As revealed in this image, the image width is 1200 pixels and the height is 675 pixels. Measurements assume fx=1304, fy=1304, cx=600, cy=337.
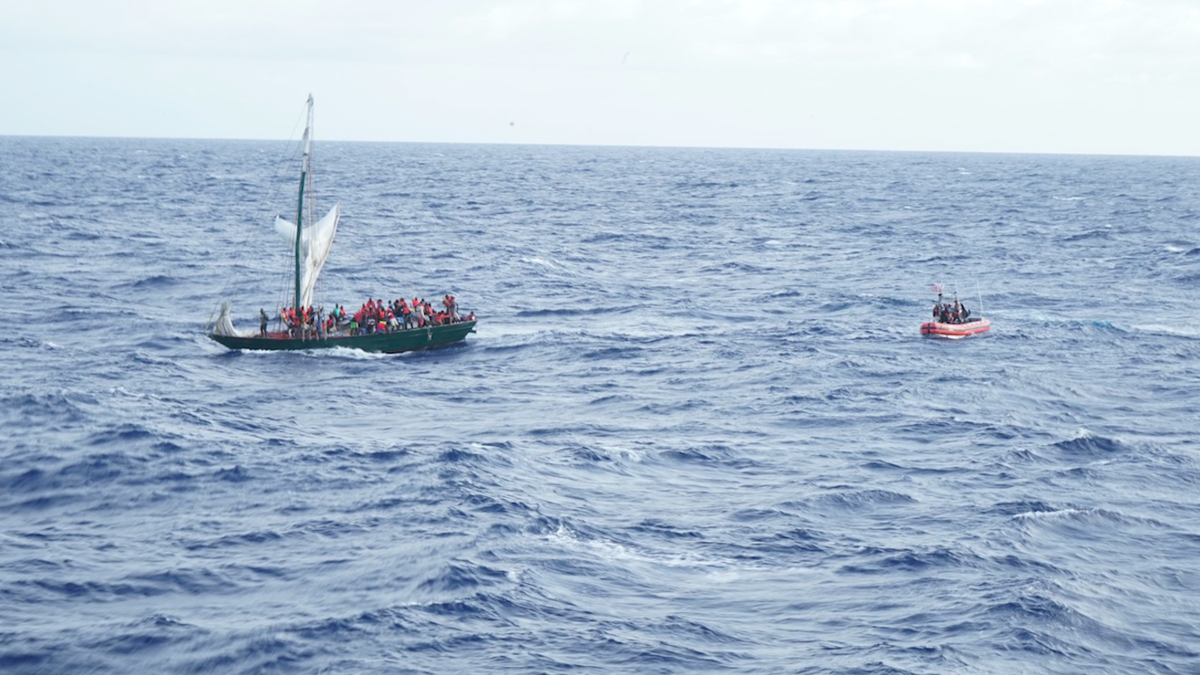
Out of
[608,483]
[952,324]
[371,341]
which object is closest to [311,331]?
[371,341]

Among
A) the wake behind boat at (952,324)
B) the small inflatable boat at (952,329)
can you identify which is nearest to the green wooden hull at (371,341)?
the small inflatable boat at (952,329)

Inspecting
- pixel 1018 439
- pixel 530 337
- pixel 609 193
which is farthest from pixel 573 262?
pixel 609 193

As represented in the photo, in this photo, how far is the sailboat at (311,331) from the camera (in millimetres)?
62281

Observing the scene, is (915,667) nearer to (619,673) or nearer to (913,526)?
(619,673)

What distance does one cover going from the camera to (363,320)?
64.5 meters

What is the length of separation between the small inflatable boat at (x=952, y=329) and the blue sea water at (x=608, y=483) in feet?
2.48

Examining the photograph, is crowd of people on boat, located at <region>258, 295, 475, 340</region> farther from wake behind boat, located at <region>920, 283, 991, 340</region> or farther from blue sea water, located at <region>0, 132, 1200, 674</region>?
wake behind boat, located at <region>920, 283, 991, 340</region>

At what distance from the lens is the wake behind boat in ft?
221

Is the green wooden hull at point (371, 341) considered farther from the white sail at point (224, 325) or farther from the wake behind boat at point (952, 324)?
the wake behind boat at point (952, 324)

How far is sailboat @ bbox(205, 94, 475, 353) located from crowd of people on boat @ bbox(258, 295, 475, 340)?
0.07 metres

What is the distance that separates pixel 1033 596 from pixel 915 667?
222 inches

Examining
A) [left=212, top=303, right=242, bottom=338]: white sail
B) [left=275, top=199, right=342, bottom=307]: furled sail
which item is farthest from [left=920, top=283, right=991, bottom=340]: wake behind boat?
[left=212, top=303, right=242, bottom=338]: white sail

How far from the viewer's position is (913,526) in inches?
1460

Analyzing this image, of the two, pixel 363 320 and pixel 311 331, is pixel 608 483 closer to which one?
pixel 311 331
